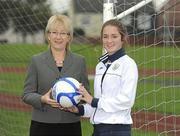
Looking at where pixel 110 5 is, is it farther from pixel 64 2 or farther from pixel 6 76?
pixel 6 76

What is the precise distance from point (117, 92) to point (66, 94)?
377mm

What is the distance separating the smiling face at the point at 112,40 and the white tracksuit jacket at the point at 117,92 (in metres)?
0.08

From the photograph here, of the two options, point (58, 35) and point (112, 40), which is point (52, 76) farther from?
point (112, 40)

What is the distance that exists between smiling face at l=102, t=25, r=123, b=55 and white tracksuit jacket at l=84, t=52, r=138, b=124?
81 millimetres

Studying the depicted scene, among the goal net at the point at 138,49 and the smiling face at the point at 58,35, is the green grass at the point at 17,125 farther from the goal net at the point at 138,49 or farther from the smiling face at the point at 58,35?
the smiling face at the point at 58,35

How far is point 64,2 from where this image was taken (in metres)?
7.45

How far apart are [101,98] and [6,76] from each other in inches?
256

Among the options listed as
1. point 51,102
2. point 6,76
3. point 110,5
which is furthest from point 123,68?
point 6,76

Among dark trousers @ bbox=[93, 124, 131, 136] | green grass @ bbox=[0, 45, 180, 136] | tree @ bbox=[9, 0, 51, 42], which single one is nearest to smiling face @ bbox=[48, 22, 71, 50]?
dark trousers @ bbox=[93, 124, 131, 136]

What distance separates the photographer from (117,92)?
139 inches

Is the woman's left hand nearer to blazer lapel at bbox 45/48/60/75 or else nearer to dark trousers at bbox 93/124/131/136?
dark trousers at bbox 93/124/131/136

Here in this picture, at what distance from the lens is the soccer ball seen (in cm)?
368

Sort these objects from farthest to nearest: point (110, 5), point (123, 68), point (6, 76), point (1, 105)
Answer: point (6, 76)
point (1, 105)
point (110, 5)
point (123, 68)

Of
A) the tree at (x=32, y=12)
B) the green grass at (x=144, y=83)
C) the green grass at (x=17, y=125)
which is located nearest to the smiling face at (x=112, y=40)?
the green grass at (x=144, y=83)
